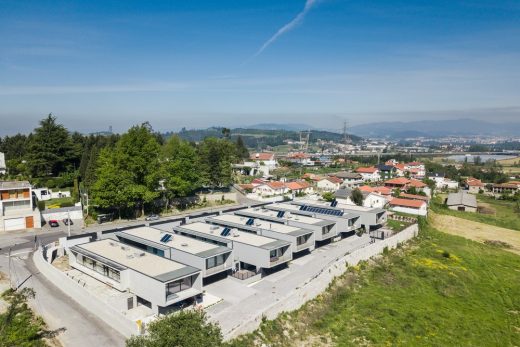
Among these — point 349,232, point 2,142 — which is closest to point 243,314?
point 349,232

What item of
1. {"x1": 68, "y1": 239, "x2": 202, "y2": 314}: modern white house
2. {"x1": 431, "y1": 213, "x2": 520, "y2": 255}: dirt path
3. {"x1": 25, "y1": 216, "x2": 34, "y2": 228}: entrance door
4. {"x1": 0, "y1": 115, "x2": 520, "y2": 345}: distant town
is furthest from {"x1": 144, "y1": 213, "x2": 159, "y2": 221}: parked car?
{"x1": 431, "y1": 213, "x2": 520, "y2": 255}: dirt path

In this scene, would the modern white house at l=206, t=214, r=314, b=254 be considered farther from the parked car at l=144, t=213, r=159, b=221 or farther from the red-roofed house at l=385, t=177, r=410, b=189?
the red-roofed house at l=385, t=177, r=410, b=189

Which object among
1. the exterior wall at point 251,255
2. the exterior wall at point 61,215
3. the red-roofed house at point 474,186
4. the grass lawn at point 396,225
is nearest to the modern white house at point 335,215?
the grass lawn at point 396,225

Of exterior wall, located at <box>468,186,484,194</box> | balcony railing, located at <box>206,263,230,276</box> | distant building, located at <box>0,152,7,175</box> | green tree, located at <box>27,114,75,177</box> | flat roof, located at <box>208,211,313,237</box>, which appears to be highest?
green tree, located at <box>27,114,75,177</box>

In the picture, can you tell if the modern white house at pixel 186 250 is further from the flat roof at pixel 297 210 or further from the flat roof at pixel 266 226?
the flat roof at pixel 297 210

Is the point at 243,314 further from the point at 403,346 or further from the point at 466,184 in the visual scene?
the point at 466,184

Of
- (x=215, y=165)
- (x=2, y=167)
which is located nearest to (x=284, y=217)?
(x=215, y=165)

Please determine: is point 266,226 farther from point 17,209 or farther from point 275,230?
point 17,209
